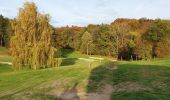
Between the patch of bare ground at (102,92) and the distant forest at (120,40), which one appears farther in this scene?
the distant forest at (120,40)

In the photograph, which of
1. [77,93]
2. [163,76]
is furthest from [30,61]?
[77,93]

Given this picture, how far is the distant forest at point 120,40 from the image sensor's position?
101625mm

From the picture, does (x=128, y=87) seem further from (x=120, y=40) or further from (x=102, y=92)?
(x=120, y=40)

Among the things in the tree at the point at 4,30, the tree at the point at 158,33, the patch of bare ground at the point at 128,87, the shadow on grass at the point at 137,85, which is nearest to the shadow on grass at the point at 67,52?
the tree at the point at 4,30

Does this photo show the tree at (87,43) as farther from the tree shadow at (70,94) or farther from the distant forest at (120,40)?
the tree shadow at (70,94)

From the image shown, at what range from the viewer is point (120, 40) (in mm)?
117062

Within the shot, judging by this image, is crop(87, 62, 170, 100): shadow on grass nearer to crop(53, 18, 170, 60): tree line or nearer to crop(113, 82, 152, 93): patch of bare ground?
crop(113, 82, 152, 93): patch of bare ground

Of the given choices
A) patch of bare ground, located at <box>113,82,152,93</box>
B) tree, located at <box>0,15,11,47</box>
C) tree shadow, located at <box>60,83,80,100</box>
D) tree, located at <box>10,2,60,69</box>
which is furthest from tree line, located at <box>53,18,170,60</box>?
tree shadow, located at <box>60,83,80,100</box>

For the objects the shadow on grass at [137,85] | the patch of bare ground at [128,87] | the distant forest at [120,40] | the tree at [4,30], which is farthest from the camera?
the tree at [4,30]

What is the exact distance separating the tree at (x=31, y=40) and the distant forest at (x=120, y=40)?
42.9 m

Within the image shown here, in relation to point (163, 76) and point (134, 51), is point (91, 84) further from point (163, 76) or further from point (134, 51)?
point (134, 51)

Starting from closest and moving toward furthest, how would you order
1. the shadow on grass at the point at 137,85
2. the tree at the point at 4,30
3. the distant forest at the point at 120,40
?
the shadow on grass at the point at 137,85 → the distant forest at the point at 120,40 → the tree at the point at 4,30

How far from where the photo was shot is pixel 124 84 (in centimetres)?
2425

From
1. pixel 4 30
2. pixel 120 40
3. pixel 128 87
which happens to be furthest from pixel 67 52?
pixel 128 87
